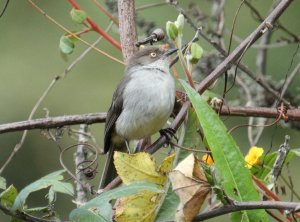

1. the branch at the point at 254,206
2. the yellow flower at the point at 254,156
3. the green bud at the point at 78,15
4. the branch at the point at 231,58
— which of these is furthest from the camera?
→ the green bud at the point at 78,15

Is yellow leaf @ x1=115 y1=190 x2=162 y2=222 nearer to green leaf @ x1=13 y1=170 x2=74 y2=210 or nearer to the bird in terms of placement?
green leaf @ x1=13 y1=170 x2=74 y2=210

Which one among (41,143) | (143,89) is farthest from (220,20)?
(41,143)

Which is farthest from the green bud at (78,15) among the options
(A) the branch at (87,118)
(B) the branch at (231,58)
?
(B) the branch at (231,58)

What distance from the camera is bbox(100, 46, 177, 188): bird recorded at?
4.25 meters

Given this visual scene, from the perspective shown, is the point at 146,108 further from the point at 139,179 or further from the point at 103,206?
the point at 103,206

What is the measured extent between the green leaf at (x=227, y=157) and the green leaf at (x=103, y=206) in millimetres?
186

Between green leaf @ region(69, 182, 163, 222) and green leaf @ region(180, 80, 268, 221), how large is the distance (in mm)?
186

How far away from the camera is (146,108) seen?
441 cm

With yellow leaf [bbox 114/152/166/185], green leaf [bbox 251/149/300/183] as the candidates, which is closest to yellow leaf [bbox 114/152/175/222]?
yellow leaf [bbox 114/152/166/185]

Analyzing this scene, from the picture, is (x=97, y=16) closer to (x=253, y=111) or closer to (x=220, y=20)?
(x=220, y=20)

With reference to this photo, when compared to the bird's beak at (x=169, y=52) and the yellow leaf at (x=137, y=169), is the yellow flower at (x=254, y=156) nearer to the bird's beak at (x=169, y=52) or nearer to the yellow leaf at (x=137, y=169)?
the yellow leaf at (x=137, y=169)

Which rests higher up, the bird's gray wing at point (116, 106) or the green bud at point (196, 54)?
the bird's gray wing at point (116, 106)

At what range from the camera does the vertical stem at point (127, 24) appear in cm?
340

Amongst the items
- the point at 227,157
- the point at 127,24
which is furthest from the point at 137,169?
the point at 127,24
